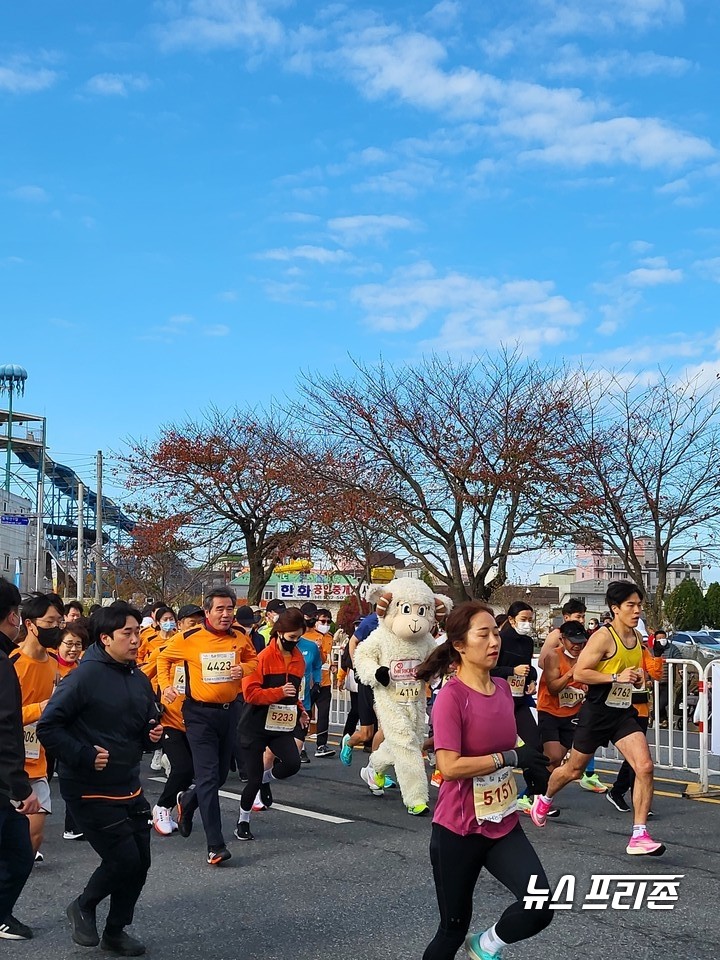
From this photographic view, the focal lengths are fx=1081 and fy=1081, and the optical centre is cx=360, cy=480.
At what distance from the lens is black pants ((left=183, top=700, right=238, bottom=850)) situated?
7.27 meters

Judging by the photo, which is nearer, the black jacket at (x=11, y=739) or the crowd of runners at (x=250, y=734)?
the crowd of runners at (x=250, y=734)

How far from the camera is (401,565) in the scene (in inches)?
1636

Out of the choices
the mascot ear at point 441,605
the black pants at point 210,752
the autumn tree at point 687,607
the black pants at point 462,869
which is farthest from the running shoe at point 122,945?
the autumn tree at point 687,607

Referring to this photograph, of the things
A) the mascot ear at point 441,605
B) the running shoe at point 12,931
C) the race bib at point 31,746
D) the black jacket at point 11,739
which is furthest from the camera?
the mascot ear at point 441,605

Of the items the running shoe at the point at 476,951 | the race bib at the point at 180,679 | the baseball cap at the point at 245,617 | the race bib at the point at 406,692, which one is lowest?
the running shoe at the point at 476,951

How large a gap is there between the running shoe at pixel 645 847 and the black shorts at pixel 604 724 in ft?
2.17

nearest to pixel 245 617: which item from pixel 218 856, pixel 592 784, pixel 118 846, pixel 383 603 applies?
pixel 383 603

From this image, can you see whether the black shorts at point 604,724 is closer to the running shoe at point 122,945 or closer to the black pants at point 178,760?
the black pants at point 178,760

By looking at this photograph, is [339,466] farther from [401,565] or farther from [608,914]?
[608,914]

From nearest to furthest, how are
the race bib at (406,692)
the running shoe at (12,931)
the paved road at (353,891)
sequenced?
1. the paved road at (353,891)
2. the running shoe at (12,931)
3. the race bib at (406,692)

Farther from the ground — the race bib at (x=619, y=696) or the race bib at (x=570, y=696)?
the race bib at (x=619, y=696)

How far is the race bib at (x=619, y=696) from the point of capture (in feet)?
24.4

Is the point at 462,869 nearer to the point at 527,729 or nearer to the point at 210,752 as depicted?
the point at 210,752

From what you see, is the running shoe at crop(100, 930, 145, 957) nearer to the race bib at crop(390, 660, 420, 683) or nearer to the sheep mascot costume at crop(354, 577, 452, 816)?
the sheep mascot costume at crop(354, 577, 452, 816)
